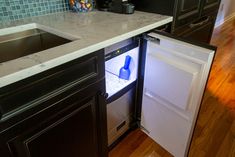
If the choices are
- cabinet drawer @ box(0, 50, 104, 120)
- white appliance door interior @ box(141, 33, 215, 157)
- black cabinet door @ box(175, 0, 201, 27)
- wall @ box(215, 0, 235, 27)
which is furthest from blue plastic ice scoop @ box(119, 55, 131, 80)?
wall @ box(215, 0, 235, 27)

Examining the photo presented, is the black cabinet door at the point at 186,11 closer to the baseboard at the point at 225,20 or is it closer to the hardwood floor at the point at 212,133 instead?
the hardwood floor at the point at 212,133

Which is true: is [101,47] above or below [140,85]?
above

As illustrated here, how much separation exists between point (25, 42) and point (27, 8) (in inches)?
9.4

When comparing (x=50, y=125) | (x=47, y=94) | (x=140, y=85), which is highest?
(x=47, y=94)

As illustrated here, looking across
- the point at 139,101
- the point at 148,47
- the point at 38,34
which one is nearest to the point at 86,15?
the point at 38,34

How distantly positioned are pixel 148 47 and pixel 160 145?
0.78 metres

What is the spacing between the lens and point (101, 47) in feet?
2.85

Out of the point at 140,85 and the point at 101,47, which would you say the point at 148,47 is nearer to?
the point at 140,85

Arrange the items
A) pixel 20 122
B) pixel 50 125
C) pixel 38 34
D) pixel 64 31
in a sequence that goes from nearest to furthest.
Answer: pixel 20 122
pixel 50 125
pixel 64 31
pixel 38 34

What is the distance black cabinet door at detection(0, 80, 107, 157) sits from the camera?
718mm

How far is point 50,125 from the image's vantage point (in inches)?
31.4

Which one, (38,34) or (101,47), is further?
(38,34)

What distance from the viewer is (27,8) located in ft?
3.93

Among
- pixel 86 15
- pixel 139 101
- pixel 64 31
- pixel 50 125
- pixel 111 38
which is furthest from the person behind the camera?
pixel 139 101
